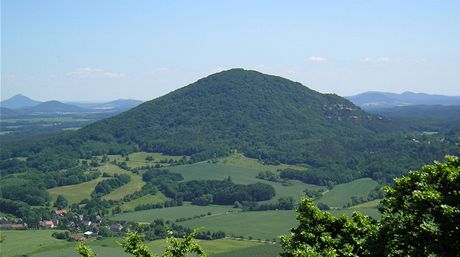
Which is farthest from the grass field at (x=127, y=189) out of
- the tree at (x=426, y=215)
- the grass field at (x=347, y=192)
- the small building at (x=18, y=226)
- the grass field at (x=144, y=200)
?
the tree at (x=426, y=215)

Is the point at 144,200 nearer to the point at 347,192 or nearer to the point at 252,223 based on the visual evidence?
the point at 252,223

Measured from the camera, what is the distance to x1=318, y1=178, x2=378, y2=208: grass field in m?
110

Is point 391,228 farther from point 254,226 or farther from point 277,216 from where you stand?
point 277,216

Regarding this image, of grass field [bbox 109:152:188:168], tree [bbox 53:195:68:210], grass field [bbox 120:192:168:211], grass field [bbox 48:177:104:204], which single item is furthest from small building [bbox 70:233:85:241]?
grass field [bbox 109:152:188:168]

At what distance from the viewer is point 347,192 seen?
12000cm

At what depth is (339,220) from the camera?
68.4 ft

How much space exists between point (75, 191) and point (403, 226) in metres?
113

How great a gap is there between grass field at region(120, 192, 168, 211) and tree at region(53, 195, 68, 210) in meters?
12.0

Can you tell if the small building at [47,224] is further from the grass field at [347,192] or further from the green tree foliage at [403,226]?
the green tree foliage at [403,226]

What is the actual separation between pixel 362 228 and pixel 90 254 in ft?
33.0

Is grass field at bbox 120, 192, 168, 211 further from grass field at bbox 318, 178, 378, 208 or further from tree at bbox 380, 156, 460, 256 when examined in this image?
tree at bbox 380, 156, 460, 256

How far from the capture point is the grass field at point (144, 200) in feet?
362

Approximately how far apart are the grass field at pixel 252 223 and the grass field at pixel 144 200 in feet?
61.2

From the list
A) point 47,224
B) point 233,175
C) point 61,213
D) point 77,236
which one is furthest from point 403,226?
point 233,175
